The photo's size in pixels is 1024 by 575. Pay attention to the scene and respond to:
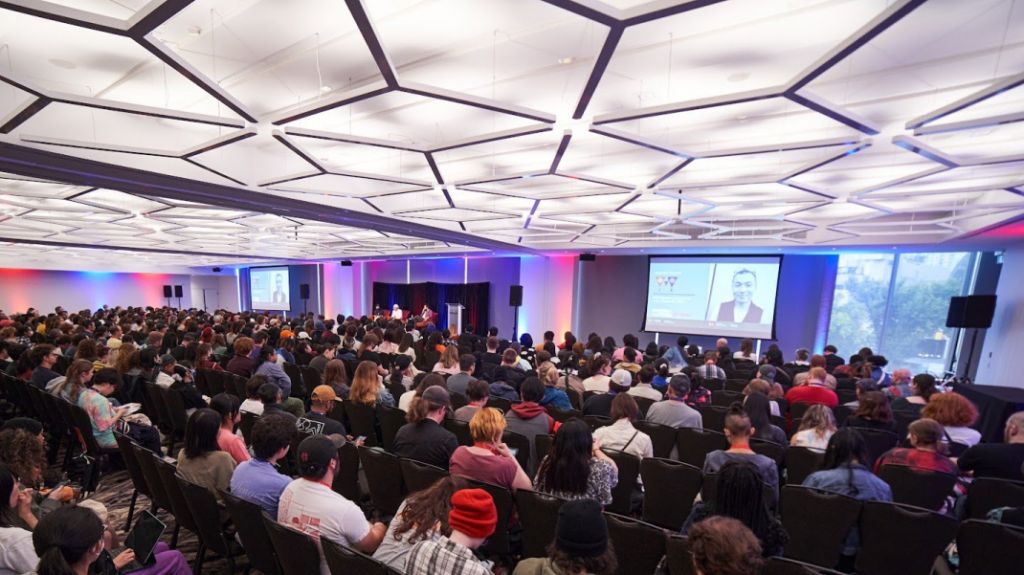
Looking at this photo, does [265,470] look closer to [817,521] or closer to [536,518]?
[536,518]

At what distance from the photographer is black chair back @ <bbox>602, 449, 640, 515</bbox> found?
3.32 meters

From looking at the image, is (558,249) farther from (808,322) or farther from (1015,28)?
(1015,28)

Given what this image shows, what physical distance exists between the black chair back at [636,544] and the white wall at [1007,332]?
9673 mm

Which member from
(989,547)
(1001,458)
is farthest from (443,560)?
(1001,458)

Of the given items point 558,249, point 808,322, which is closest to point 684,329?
point 808,322

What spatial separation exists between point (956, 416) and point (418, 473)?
15.9ft

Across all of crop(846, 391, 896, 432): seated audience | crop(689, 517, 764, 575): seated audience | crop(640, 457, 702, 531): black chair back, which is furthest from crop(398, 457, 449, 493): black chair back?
crop(846, 391, 896, 432): seated audience

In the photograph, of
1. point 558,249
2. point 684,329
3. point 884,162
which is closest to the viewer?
point 884,162

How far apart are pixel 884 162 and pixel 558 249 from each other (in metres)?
9.34

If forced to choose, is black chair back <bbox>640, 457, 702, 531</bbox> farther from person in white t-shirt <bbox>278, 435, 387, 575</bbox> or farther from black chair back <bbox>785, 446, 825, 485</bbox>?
person in white t-shirt <bbox>278, 435, 387, 575</bbox>

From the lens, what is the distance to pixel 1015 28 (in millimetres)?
2777

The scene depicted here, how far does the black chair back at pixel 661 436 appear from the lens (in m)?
4.15

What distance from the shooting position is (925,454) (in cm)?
328

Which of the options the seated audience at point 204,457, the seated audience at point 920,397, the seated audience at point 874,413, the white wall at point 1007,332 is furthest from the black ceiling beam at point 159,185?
the white wall at point 1007,332
